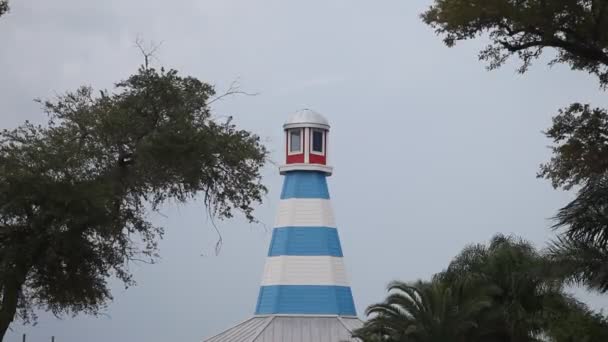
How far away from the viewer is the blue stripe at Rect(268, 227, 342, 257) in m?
44.1

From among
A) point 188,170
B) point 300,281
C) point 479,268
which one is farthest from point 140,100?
point 300,281

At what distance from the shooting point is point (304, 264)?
144ft

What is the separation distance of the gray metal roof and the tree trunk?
66.1 feet

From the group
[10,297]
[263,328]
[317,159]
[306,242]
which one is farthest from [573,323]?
[317,159]

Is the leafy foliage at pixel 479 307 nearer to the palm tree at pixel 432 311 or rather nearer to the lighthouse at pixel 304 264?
the palm tree at pixel 432 311

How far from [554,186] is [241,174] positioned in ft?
21.7

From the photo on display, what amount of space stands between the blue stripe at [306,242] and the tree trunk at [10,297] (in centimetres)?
2145

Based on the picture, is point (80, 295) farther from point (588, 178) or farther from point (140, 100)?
point (588, 178)

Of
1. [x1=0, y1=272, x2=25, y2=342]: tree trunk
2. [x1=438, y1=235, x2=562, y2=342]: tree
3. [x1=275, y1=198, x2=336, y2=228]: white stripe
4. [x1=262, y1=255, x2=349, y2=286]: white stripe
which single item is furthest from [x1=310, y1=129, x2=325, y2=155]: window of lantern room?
[x1=0, y1=272, x2=25, y2=342]: tree trunk

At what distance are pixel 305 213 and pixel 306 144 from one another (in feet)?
9.07

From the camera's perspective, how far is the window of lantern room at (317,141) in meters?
45.5

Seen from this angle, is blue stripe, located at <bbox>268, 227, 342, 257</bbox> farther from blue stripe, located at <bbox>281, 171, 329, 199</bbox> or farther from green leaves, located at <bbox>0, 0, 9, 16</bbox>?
green leaves, located at <bbox>0, 0, 9, 16</bbox>

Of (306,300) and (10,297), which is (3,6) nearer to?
(10,297)

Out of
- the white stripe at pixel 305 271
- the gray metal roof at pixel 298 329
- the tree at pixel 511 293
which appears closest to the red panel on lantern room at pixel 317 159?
the white stripe at pixel 305 271
